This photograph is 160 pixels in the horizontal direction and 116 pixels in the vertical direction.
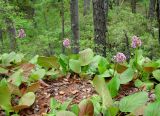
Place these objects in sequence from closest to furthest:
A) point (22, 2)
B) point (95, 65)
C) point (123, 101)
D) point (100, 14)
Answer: point (123, 101)
point (95, 65)
point (100, 14)
point (22, 2)

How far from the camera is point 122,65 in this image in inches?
125

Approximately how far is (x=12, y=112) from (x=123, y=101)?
0.88 meters

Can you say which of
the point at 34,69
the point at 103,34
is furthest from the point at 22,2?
the point at 34,69

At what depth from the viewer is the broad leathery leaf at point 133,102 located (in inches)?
94.6

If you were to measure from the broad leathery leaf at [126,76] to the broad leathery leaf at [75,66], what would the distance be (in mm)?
479

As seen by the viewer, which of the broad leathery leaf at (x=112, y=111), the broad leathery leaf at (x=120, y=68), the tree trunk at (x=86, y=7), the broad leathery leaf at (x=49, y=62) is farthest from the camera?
the tree trunk at (x=86, y=7)

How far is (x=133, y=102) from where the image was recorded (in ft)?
7.98

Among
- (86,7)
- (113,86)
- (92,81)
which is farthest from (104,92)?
(86,7)

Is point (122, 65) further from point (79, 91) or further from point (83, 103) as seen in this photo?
point (83, 103)

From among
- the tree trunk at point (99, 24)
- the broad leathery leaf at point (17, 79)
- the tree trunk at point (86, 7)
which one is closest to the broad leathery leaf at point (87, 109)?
the broad leathery leaf at point (17, 79)

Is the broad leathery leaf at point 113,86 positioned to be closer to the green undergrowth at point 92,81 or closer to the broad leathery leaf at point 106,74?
the green undergrowth at point 92,81

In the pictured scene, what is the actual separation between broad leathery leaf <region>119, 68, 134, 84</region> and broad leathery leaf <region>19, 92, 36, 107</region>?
0.72m

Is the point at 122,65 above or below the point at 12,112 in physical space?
above

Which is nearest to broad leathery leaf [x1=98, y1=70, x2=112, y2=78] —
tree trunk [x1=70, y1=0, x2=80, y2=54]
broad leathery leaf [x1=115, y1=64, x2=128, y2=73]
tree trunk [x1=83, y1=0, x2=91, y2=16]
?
broad leathery leaf [x1=115, y1=64, x2=128, y2=73]
